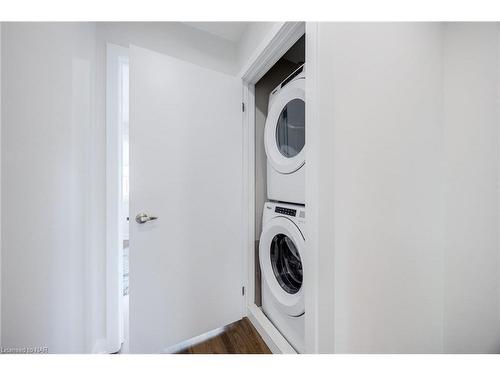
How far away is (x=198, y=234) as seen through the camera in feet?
3.83

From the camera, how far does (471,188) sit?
87 cm

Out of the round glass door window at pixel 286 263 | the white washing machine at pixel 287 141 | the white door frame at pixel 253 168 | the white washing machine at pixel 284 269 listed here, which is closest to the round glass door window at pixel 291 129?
the white washing machine at pixel 287 141

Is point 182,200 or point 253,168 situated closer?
point 182,200

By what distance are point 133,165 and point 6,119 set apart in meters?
0.46

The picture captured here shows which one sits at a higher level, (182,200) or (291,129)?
(291,129)

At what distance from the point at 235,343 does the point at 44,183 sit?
4.19ft

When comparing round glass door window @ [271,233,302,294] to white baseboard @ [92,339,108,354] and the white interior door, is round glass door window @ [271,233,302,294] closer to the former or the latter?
the white interior door

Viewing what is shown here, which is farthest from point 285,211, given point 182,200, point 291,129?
point 182,200

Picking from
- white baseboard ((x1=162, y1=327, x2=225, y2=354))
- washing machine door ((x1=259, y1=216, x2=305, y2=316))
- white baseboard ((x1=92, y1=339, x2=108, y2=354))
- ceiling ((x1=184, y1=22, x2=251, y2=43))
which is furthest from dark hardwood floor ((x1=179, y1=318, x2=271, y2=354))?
ceiling ((x1=184, y1=22, x2=251, y2=43))

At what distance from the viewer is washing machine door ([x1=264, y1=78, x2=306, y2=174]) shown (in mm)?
1036

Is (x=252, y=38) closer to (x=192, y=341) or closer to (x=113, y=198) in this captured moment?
(x=113, y=198)

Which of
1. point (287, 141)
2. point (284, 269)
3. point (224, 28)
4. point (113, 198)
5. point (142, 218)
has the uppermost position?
point (224, 28)

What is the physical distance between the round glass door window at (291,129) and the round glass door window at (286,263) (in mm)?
540

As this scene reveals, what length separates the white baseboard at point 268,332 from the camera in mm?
1040
